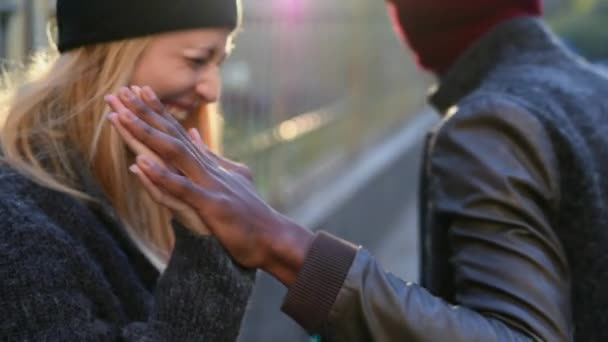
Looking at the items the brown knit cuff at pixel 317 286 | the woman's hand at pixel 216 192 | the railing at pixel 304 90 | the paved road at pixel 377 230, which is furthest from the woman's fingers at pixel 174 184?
the paved road at pixel 377 230

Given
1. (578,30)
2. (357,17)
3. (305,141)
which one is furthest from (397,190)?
(578,30)

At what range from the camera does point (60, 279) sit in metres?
1.65

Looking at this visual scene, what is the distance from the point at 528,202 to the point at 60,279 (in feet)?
2.94

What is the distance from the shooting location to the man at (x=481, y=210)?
1596mm

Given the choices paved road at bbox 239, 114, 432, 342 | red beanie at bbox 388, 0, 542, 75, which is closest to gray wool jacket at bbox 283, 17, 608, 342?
red beanie at bbox 388, 0, 542, 75

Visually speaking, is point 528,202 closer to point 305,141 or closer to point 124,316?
point 124,316

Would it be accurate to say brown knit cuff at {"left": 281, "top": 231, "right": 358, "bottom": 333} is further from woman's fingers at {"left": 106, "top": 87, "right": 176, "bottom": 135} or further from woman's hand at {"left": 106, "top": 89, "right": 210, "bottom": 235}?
woman's fingers at {"left": 106, "top": 87, "right": 176, "bottom": 135}

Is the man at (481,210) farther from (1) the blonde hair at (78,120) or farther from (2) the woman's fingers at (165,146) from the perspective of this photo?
(1) the blonde hair at (78,120)

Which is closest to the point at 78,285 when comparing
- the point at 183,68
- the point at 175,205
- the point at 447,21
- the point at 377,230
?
the point at 175,205

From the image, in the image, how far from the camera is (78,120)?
195 centimetres

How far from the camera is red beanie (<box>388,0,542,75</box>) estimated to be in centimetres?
228

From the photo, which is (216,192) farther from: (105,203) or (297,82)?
(297,82)

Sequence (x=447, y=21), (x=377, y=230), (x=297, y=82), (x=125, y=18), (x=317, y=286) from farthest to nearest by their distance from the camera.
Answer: (x=377, y=230)
(x=297, y=82)
(x=447, y=21)
(x=125, y=18)
(x=317, y=286)

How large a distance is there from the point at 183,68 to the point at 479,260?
719mm
